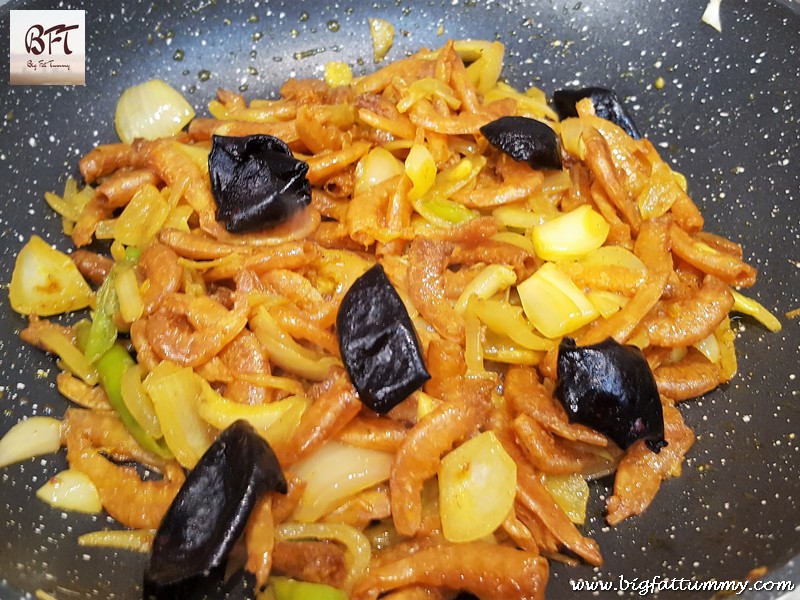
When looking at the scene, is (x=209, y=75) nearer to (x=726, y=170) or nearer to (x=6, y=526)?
(x=6, y=526)

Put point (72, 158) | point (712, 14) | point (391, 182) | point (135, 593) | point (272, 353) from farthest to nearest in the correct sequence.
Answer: point (712, 14) < point (72, 158) < point (391, 182) < point (272, 353) < point (135, 593)

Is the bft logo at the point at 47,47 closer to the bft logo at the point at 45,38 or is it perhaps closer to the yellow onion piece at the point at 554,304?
the bft logo at the point at 45,38

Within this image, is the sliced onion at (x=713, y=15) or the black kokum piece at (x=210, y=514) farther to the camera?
the sliced onion at (x=713, y=15)

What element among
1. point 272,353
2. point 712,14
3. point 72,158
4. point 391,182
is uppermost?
point 712,14

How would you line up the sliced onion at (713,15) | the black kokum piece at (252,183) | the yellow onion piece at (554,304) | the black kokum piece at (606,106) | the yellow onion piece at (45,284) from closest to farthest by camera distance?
the yellow onion piece at (554,304), the black kokum piece at (252,183), the yellow onion piece at (45,284), the black kokum piece at (606,106), the sliced onion at (713,15)

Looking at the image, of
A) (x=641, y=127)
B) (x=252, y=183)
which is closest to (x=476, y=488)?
(x=252, y=183)

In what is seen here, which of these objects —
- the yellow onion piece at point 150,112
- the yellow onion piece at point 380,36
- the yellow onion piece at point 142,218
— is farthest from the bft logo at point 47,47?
the yellow onion piece at point 380,36

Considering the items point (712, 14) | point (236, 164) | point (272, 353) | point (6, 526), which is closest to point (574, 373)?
point (272, 353)
